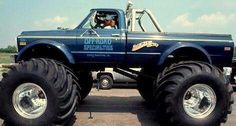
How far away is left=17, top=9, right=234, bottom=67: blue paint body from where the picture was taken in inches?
302

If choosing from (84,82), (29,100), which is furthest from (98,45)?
(29,100)

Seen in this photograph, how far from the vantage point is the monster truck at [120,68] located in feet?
20.6

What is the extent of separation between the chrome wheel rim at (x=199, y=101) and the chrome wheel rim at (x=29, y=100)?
243cm

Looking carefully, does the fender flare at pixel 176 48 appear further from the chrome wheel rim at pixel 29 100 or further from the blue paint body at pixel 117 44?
the chrome wheel rim at pixel 29 100

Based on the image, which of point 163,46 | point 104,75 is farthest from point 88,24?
point 104,75

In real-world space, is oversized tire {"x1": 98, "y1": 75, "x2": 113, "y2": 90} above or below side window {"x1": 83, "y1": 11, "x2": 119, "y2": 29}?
below

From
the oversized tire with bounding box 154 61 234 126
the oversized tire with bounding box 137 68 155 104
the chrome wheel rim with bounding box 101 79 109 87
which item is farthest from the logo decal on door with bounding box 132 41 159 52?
Result: the chrome wheel rim with bounding box 101 79 109 87

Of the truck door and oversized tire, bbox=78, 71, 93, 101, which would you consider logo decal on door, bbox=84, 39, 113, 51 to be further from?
oversized tire, bbox=78, 71, 93, 101

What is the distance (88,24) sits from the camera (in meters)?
8.06

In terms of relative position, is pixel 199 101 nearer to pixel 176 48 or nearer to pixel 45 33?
pixel 176 48

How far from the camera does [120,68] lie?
8.25 meters

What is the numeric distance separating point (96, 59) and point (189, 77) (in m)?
2.12

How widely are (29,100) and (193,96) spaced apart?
9.33 ft

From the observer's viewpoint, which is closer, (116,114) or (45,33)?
(116,114)
